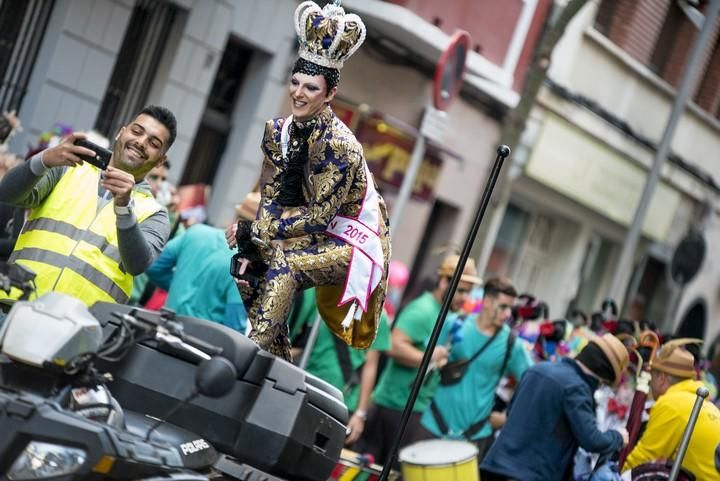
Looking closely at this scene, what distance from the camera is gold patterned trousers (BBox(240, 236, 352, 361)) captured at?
20.5 feet

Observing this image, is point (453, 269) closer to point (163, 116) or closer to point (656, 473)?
point (656, 473)

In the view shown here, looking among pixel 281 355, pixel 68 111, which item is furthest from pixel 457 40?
pixel 281 355

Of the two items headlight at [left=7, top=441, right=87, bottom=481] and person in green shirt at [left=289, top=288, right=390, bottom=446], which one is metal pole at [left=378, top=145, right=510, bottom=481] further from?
person in green shirt at [left=289, top=288, right=390, bottom=446]

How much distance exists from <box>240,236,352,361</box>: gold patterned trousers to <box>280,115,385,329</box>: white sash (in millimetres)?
40

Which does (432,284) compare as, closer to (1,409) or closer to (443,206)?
(1,409)

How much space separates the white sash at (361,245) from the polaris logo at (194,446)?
1.23 metres

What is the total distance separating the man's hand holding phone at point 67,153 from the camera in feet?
19.2

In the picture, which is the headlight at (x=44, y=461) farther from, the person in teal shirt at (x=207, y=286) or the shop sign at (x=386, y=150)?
the shop sign at (x=386, y=150)

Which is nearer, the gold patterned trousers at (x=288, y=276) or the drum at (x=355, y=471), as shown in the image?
the gold patterned trousers at (x=288, y=276)

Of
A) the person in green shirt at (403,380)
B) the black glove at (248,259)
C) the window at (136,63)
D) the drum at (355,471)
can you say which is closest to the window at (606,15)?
the window at (136,63)

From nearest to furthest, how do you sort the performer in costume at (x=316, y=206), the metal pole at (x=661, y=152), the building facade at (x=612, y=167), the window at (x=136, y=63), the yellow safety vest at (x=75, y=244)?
the yellow safety vest at (x=75, y=244)
the performer in costume at (x=316, y=206)
the window at (x=136, y=63)
the metal pole at (x=661, y=152)
the building facade at (x=612, y=167)

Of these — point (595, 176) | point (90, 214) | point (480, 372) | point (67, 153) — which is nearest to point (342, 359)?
point (480, 372)

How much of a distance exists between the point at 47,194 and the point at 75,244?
260mm

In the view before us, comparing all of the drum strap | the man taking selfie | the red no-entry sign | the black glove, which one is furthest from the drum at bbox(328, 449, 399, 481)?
the red no-entry sign
